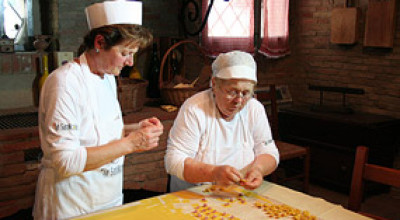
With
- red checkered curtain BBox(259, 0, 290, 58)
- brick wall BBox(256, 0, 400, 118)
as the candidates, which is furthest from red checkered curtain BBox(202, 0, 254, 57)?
brick wall BBox(256, 0, 400, 118)

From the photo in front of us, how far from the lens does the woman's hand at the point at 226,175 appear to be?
1944 mm

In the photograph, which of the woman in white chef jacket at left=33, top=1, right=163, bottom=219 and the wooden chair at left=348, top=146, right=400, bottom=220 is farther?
the wooden chair at left=348, top=146, right=400, bottom=220

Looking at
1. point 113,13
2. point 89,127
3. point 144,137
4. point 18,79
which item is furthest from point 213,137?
point 18,79

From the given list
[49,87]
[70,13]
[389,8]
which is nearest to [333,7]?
[389,8]

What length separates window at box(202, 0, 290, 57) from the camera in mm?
4836

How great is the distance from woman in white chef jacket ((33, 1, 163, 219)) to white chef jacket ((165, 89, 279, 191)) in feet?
0.95

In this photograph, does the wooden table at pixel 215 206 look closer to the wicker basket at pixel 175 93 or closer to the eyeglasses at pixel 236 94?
the eyeglasses at pixel 236 94

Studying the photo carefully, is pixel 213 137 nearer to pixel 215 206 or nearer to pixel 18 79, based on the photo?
pixel 215 206

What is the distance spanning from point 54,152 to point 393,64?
3.72m

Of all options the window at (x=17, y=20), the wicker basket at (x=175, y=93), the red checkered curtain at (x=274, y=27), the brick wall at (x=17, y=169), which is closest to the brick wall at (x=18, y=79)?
the window at (x=17, y=20)

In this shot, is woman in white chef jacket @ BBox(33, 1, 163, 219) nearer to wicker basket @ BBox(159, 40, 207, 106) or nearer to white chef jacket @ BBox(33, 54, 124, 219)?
white chef jacket @ BBox(33, 54, 124, 219)

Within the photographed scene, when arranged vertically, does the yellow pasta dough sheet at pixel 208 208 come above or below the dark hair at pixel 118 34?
below

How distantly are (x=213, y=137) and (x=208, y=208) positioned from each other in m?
0.45

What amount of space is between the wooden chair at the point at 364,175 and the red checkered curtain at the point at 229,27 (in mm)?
2928
